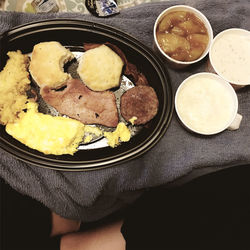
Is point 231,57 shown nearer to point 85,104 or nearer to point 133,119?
point 133,119

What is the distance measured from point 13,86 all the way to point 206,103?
2.41 feet

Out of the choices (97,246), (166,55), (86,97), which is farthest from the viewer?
(97,246)

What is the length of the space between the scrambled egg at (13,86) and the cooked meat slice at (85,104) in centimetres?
11

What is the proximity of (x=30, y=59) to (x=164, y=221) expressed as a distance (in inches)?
33.7

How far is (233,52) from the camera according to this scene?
118cm

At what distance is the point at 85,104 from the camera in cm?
122

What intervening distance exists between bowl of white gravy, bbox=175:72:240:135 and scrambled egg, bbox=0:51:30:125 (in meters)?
0.60

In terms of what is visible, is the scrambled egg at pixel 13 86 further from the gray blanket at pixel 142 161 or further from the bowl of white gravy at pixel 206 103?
the bowl of white gravy at pixel 206 103

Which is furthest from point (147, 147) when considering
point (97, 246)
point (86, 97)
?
point (97, 246)

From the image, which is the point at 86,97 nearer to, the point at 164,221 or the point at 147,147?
the point at 147,147

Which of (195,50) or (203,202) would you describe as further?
(203,202)

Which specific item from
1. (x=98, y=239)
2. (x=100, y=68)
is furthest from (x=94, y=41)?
(x=98, y=239)

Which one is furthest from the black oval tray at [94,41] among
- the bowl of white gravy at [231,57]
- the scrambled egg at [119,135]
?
the bowl of white gravy at [231,57]

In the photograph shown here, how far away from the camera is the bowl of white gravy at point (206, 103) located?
1146mm
